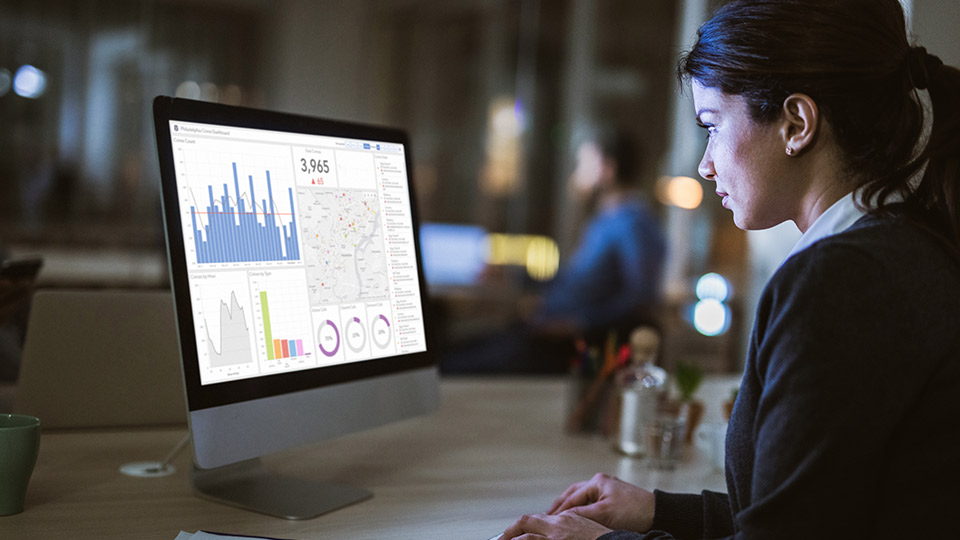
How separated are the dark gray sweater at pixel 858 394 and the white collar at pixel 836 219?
0.14ft

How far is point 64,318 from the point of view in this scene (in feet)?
4.33

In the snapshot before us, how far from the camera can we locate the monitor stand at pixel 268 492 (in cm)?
108

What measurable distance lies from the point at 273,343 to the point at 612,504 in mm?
491

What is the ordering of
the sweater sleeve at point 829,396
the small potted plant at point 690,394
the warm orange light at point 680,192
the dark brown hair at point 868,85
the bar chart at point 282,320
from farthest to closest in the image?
1. the warm orange light at point 680,192
2. the small potted plant at point 690,394
3. the bar chart at point 282,320
4. the dark brown hair at point 868,85
5. the sweater sleeve at point 829,396

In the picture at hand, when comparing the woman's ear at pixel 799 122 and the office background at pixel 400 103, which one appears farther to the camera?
the office background at pixel 400 103

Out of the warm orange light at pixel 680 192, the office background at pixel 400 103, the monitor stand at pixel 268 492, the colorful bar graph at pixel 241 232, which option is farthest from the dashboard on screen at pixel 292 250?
the warm orange light at pixel 680 192

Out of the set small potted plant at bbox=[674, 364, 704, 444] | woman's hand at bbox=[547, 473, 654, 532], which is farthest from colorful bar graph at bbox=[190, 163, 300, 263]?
small potted plant at bbox=[674, 364, 704, 444]

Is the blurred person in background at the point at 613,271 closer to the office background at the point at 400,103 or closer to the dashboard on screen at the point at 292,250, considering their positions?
the office background at the point at 400,103

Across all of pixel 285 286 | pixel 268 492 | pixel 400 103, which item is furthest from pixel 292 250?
pixel 400 103

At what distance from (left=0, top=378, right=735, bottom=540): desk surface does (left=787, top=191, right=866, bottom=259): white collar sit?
0.54 m

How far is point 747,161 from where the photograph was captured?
938 mm

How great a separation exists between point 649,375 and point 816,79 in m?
0.78

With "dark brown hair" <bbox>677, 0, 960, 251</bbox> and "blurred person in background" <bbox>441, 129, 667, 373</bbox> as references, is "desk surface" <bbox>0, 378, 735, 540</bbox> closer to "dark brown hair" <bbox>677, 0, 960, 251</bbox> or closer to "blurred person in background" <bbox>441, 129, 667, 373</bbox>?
"dark brown hair" <bbox>677, 0, 960, 251</bbox>

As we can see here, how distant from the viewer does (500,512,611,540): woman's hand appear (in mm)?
947
